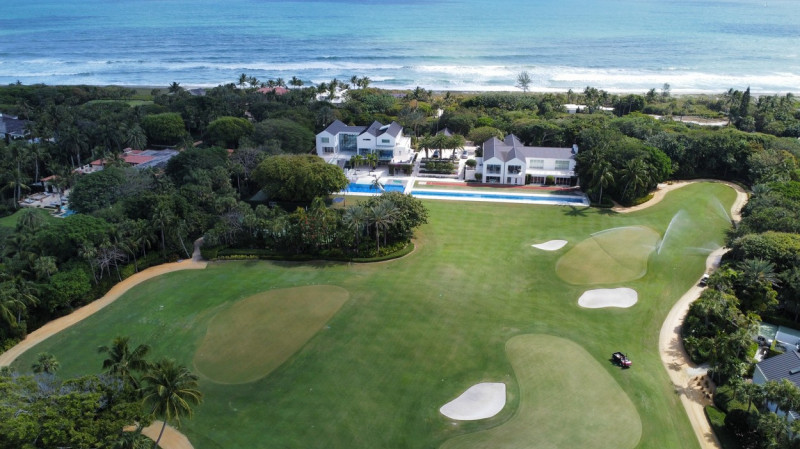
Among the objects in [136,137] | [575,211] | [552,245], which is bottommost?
[552,245]

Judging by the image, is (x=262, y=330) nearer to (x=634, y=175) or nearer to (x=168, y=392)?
(x=168, y=392)

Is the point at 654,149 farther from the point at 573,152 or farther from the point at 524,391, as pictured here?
the point at 524,391

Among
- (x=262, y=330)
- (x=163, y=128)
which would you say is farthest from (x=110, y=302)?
(x=163, y=128)

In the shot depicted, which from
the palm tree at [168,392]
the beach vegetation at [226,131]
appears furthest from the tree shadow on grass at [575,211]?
the beach vegetation at [226,131]

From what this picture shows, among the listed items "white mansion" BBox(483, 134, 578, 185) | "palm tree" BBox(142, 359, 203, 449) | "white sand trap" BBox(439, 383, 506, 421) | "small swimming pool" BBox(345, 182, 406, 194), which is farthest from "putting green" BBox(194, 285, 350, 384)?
"white mansion" BBox(483, 134, 578, 185)

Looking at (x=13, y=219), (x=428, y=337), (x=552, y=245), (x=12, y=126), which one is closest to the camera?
(x=428, y=337)

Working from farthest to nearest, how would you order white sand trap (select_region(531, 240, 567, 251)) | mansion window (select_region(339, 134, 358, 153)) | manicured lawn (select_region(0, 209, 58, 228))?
mansion window (select_region(339, 134, 358, 153)) < manicured lawn (select_region(0, 209, 58, 228)) < white sand trap (select_region(531, 240, 567, 251))

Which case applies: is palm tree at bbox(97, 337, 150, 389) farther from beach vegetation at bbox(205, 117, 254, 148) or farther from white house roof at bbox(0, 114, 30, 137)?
white house roof at bbox(0, 114, 30, 137)
